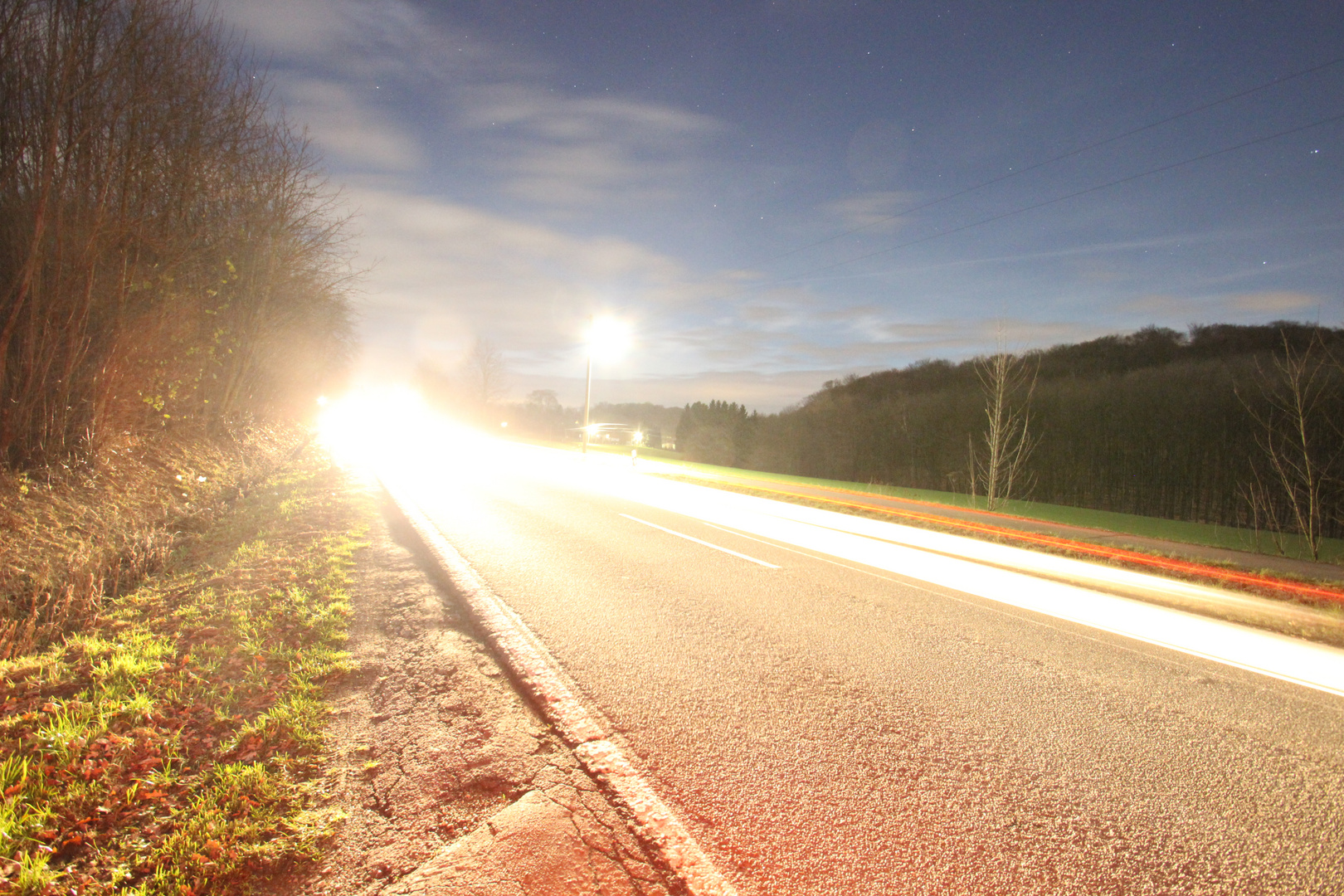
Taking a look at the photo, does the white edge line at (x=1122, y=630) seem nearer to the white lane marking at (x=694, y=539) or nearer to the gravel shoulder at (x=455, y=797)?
the white lane marking at (x=694, y=539)

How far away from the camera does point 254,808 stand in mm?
2703

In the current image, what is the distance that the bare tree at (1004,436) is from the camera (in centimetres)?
1919

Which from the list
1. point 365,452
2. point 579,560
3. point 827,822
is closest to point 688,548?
point 579,560

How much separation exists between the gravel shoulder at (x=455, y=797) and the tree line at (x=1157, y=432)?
16428 mm

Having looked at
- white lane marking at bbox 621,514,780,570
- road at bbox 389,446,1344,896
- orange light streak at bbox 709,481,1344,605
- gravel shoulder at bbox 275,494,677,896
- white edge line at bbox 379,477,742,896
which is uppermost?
orange light streak at bbox 709,481,1344,605

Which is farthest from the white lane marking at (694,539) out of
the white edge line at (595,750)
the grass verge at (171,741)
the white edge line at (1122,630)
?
the grass verge at (171,741)

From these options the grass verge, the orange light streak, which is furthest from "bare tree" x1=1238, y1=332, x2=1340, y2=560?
the grass verge

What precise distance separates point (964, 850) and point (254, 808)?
3.12m

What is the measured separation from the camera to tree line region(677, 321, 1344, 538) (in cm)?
1850

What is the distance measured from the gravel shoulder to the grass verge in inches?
6.9

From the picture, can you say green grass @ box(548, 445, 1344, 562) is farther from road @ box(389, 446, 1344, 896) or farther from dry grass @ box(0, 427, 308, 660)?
dry grass @ box(0, 427, 308, 660)

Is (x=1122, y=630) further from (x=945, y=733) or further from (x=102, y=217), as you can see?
(x=102, y=217)

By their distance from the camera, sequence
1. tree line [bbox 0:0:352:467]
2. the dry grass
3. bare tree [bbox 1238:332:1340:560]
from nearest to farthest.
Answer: the dry grass → tree line [bbox 0:0:352:467] → bare tree [bbox 1238:332:1340:560]

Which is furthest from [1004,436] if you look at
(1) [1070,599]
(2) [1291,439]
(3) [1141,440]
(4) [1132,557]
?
(1) [1070,599]
